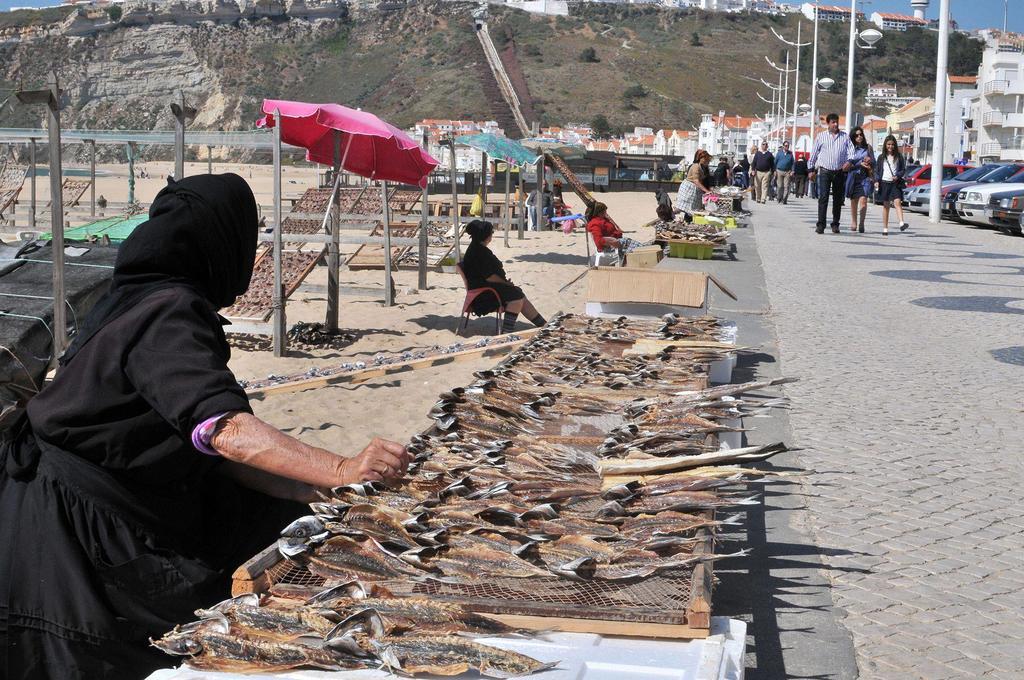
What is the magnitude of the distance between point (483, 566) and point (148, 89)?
12993 centimetres

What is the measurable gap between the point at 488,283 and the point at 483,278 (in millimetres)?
73

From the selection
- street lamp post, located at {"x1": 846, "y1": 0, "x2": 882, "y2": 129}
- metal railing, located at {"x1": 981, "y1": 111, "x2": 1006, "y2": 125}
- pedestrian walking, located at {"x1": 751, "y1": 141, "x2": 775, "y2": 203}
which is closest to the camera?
street lamp post, located at {"x1": 846, "y1": 0, "x2": 882, "y2": 129}

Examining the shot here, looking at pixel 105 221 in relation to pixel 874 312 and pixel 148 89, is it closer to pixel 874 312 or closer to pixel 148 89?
pixel 874 312

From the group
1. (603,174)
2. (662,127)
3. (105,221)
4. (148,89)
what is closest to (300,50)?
(148,89)

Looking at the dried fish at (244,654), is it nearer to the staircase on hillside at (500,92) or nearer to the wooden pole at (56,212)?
the wooden pole at (56,212)

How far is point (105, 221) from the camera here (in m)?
13.8

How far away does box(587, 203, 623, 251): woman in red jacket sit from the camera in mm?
14117

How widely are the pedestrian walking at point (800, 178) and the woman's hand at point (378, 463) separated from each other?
36.2m

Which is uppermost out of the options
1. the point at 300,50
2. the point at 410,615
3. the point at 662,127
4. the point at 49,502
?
the point at 300,50

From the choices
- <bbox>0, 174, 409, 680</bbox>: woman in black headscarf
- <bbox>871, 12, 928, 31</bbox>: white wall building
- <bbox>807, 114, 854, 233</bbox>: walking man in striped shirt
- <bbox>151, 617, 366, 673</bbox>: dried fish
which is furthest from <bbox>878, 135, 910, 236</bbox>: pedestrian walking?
<bbox>871, 12, 928, 31</bbox>: white wall building

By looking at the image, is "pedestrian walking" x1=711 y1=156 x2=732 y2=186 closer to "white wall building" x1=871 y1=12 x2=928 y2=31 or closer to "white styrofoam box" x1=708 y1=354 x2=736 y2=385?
"white styrofoam box" x1=708 y1=354 x2=736 y2=385

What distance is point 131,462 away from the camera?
9.40 ft

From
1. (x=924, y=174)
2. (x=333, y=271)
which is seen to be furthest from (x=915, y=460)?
(x=924, y=174)

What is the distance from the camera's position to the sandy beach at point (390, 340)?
7523mm
